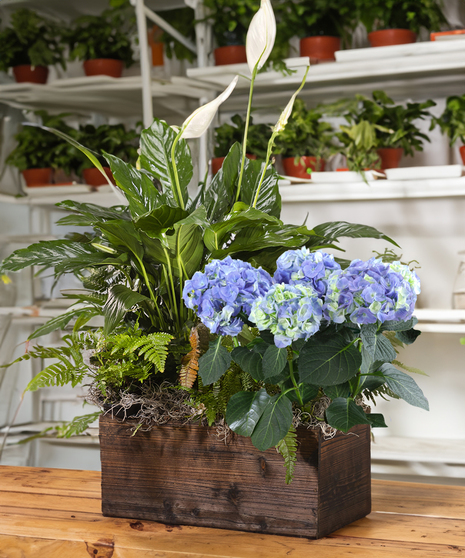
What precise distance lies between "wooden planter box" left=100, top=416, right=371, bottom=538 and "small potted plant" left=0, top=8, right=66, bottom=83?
1842 mm

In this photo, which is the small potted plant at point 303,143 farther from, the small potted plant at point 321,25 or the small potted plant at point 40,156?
the small potted plant at point 40,156

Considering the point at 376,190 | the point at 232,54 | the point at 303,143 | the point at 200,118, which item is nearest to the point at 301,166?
the point at 303,143

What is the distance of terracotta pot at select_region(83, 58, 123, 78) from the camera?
2.13 metres

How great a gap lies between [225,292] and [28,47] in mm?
2008

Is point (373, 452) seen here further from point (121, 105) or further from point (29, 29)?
point (29, 29)

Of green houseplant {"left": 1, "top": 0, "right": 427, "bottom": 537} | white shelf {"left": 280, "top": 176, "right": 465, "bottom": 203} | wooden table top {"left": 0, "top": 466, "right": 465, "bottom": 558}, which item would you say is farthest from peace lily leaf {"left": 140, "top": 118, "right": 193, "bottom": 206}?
white shelf {"left": 280, "top": 176, "right": 465, "bottom": 203}

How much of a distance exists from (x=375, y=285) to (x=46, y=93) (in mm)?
1940

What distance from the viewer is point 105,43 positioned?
2141 millimetres

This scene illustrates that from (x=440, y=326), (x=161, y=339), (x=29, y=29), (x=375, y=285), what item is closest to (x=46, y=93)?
(x=29, y=29)

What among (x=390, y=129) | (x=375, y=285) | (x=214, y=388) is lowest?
(x=214, y=388)

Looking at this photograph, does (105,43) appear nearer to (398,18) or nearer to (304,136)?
(304,136)

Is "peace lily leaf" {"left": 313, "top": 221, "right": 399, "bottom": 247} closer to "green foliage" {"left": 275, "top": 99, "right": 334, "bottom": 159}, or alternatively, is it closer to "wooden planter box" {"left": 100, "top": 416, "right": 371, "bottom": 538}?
"wooden planter box" {"left": 100, "top": 416, "right": 371, "bottom": 538}

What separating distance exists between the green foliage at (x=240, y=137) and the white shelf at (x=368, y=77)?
0.14 m

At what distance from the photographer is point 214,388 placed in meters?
0.72
